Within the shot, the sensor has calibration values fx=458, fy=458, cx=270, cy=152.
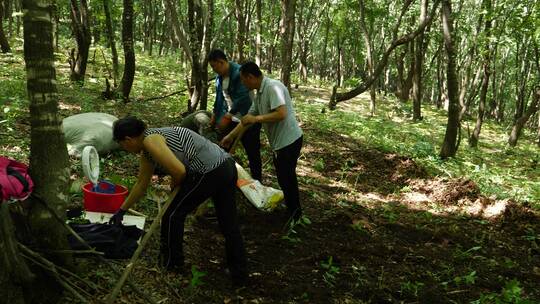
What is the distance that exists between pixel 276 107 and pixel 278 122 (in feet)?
0.87

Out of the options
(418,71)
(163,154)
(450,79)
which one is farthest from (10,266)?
(418,71)

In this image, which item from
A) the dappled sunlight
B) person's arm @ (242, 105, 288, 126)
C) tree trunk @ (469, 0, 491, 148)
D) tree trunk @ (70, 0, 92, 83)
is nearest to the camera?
person's arm @ (242, 105, 288, 126)

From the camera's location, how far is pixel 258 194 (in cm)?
591

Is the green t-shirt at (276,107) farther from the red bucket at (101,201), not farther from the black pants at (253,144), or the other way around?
the red bucket at (101,201)

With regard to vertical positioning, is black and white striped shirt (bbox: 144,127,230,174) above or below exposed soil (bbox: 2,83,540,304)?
above

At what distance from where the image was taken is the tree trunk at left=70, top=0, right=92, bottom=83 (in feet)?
39.4

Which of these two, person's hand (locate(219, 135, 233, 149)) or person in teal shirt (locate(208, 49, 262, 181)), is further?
person in teal shirt (locate(208, 49, 262, 181))

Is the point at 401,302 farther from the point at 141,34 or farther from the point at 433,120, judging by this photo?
the point at 141,34

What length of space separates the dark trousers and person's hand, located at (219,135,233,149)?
59cm

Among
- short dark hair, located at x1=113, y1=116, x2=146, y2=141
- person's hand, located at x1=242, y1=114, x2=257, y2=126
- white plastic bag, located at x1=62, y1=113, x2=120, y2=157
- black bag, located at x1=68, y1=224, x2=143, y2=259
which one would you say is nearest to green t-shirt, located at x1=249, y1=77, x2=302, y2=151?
person's hand, located at x1=242, y1=114, x2=257, y2=126

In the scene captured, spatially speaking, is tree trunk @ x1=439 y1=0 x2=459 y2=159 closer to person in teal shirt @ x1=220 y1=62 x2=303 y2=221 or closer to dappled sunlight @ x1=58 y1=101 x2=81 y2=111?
person in teal shirt @ x1=220 y1=62 x2=303 y2=221

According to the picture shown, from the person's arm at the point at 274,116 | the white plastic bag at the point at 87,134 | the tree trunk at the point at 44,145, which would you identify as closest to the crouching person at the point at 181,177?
the tree trunk at the point at 44,145

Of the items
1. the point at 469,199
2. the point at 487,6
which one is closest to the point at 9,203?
the point at 469,199

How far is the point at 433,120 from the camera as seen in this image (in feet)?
67.5
